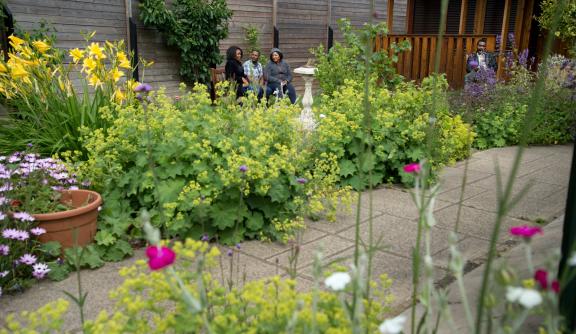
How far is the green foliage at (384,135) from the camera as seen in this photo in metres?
4.90

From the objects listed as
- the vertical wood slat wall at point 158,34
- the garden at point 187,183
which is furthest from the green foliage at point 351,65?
the garden at point 187,183

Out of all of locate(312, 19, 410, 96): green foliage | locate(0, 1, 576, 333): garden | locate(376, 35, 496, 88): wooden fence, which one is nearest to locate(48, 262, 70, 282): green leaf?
locate(0, 1, 576, 333): garden

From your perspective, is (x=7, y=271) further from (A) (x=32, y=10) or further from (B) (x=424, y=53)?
(B) (x=424, y=53)

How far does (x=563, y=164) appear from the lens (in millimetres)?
6426

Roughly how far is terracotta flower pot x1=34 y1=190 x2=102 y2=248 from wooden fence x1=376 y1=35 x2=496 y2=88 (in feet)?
27.2

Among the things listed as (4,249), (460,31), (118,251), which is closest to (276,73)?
(460,31)

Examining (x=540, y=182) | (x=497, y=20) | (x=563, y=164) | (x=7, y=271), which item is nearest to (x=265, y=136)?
(x=7, y=271)

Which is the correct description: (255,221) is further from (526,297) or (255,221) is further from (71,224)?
(526,297)

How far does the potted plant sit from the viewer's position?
10.8 feet

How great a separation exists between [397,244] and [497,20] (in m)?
12.1

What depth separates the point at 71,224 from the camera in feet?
11.0

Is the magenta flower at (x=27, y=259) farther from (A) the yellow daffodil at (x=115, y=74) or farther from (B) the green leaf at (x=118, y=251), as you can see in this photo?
(A) the yellow daffodil at (x=115, y=74)

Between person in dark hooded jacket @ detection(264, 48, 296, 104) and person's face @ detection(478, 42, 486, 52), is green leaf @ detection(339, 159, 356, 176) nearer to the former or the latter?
person in dark hooded jacket @ detection(264, 48, 296, 104)

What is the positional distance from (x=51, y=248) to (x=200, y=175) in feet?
3.22
